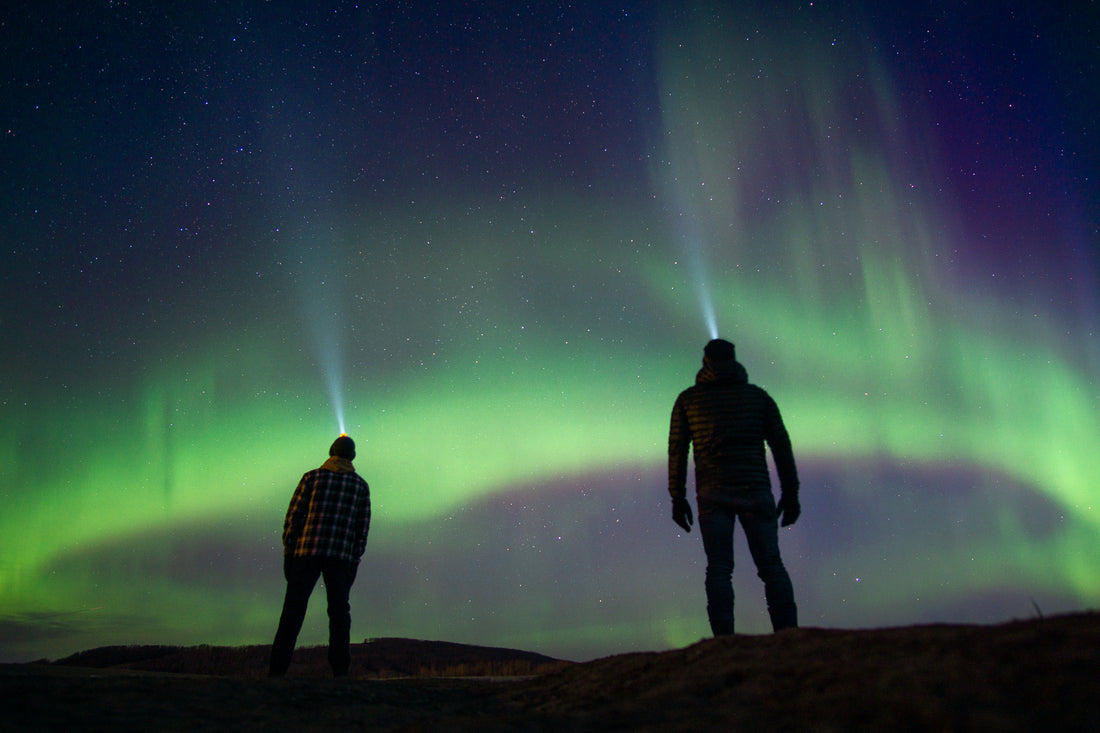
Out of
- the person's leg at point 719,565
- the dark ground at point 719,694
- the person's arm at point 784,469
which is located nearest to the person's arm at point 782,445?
the person's arm at point 784,469

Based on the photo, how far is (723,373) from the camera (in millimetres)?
6191

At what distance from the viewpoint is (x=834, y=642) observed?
12.2 feet

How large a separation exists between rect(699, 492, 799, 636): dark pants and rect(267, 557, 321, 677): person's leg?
3609mm

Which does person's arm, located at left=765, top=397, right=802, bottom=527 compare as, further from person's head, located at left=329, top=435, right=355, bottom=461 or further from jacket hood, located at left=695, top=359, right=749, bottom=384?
person's head, located at left=329, top=435, right=355, bottom=461

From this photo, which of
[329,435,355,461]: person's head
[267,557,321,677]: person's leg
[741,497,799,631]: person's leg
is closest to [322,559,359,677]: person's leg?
[267,557,321,677]: person's leg

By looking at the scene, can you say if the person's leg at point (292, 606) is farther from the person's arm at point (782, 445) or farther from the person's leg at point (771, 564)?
the person's arm at point (782, 445)

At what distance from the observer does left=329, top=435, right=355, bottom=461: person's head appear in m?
7.36

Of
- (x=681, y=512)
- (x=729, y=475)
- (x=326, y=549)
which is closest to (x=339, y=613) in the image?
(x=326, y=549)

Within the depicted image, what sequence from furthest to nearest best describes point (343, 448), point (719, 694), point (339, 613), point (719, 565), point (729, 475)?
point (343, 448) < point (339, 613) < point (729, 475) < point (719, 565) < point (719, 694)

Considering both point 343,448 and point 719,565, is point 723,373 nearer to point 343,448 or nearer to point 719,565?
point 719,565

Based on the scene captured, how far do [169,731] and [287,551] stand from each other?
3.55 m

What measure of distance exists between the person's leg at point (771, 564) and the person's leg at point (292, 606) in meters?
3.94

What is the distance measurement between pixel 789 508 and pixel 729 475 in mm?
726

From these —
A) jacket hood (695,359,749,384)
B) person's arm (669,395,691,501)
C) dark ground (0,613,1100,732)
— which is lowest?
dark ground (0,613,1100,732)
